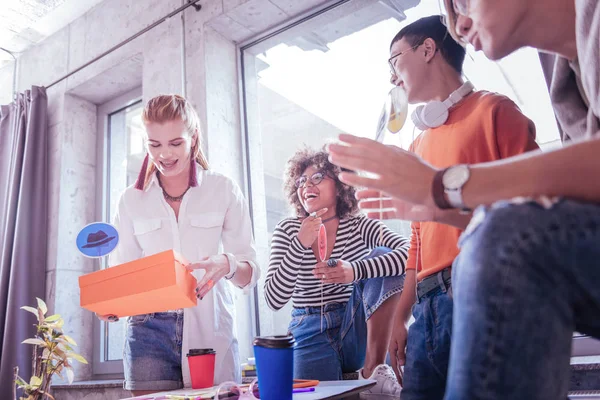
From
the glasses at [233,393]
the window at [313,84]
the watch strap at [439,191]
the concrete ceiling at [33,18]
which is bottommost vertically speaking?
the glasses at [233,393]

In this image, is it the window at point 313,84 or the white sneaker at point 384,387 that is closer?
the white sneaker at point 384,387

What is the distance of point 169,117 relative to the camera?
1.74 meters

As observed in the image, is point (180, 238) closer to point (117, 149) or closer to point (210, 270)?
point (210, 270)

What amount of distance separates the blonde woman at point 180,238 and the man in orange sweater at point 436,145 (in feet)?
2.05

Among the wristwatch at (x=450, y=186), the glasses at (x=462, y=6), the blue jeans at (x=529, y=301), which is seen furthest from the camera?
the glasses at (x=462, y=6)

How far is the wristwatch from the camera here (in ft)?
1.83

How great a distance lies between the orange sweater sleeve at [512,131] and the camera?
112cm

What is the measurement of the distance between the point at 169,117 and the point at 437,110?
37.1 inches

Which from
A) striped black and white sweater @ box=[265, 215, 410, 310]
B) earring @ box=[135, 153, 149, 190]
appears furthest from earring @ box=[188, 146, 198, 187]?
striped black and white sweater @ box=[265, 215, 410, 310]

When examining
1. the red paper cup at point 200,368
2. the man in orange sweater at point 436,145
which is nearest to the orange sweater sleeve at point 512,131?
the man in orange sweater at point 436,145

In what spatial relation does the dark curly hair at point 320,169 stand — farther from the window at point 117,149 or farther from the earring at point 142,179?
the window at point 117,149

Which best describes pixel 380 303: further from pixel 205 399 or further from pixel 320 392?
pixel 205 399

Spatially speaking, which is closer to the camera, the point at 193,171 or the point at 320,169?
the point at 193,171

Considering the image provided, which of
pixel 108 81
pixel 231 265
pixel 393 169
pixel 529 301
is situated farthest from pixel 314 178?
pixel 108 81
